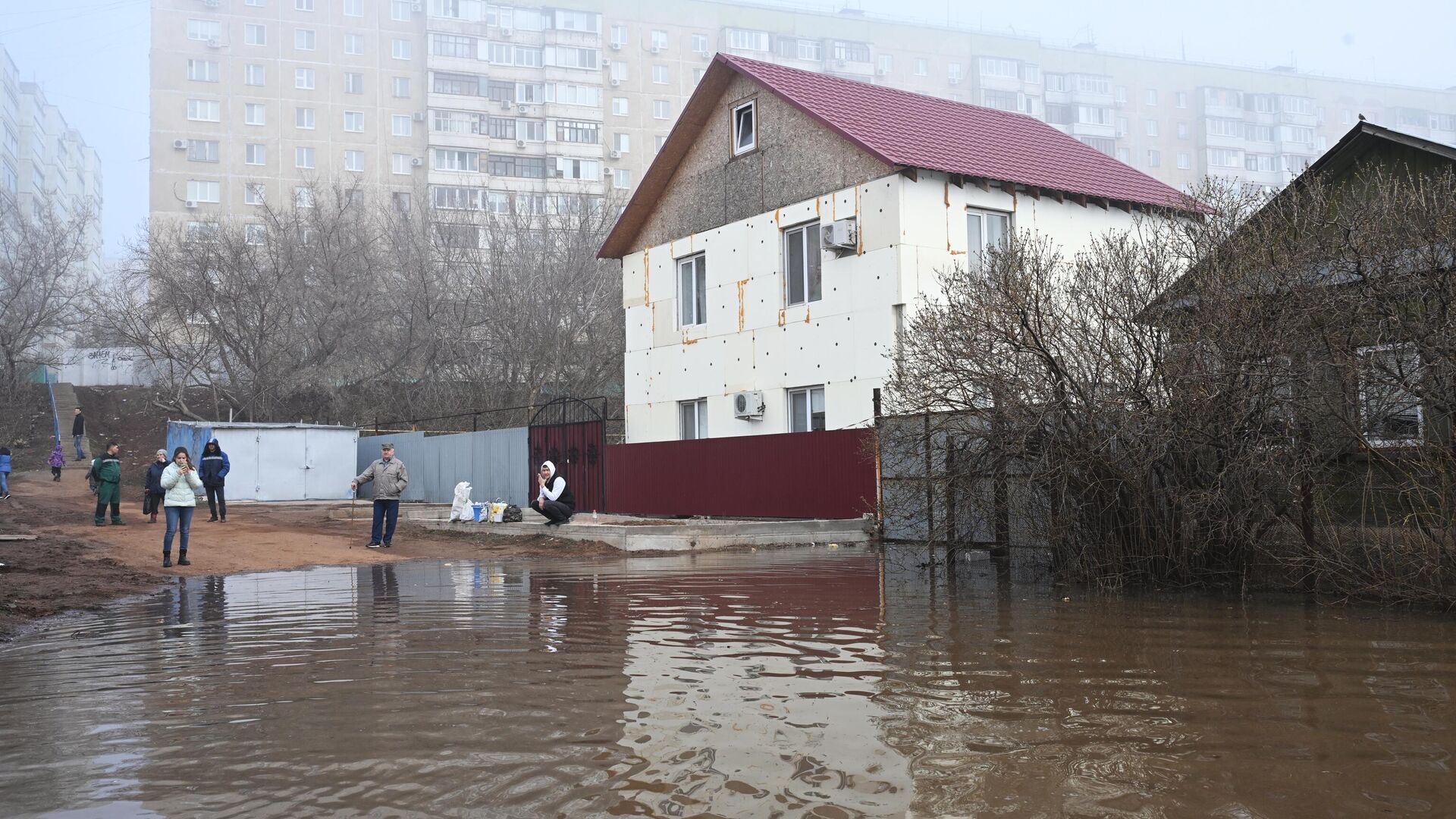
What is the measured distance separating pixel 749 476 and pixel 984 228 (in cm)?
633

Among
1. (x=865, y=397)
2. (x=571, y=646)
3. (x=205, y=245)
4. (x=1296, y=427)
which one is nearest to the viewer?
(x=571, y=646)

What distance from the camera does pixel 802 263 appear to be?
927 inches

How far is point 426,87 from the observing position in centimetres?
8200

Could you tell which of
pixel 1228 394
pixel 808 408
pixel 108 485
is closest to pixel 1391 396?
pixel 1228 394

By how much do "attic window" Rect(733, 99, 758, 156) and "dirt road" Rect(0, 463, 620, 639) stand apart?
9.55 m

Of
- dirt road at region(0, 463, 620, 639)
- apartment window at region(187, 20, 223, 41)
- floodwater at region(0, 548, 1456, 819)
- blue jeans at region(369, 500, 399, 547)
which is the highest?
apartment window at region(187, 20, 223, 41)

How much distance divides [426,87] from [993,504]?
249 ft

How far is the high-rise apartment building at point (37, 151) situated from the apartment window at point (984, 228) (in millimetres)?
76787

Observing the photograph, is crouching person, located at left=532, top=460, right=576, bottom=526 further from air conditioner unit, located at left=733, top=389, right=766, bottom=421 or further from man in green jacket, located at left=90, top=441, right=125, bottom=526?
man in green jacket, located at left=90, top=441, right=125, bottom=526

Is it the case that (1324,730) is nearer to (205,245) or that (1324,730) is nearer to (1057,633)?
(1057,633)

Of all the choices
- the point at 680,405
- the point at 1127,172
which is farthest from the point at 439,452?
the point at 1127,172

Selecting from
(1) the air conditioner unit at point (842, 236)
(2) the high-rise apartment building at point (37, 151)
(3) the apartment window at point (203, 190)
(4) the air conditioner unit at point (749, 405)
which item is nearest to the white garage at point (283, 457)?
(4) the air conditioner unit at point (749, 405)

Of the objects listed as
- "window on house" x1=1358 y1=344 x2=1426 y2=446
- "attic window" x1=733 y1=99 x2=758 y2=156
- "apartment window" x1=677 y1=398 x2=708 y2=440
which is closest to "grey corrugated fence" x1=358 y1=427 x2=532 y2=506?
"apartment window" x1=677 y1=398 x2=708 y2=440

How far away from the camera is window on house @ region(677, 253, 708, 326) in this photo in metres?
26.1
